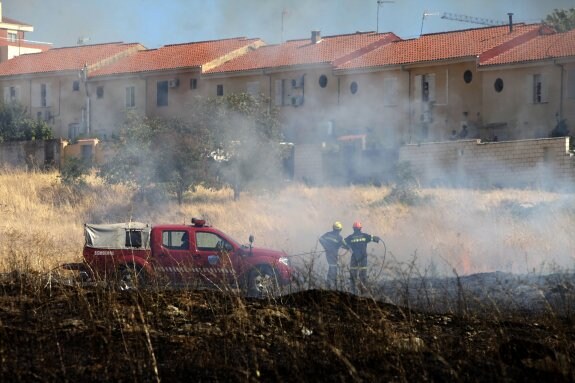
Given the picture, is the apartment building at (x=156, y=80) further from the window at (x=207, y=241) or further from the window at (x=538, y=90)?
the window at (x=207, y=241)

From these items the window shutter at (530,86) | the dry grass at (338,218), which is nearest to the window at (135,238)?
the dry grass at (338,218)

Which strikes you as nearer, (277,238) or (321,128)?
(277,238)

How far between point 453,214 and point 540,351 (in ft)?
71.7

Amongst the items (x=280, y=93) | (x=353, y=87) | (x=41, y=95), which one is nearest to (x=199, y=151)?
(x=280, y=93)

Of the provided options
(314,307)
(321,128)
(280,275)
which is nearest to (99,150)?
(321,128)

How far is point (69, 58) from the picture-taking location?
60.2 meters

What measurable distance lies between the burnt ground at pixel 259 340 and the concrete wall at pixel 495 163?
25.2 metres

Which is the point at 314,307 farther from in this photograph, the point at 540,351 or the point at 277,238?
the point at 277,238

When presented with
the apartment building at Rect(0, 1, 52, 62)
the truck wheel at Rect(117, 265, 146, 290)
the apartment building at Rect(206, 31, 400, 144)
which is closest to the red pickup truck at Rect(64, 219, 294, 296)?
the truck wheel at Rect(117, 265, 146, 290)

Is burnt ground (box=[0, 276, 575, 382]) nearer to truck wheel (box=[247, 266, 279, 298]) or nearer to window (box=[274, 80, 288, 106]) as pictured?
truck wheel (box=[247, 266, 279, 298])

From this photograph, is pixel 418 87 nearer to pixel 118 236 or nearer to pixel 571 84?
pixel 571 84

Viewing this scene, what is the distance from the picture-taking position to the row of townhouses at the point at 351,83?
44938 millimetres

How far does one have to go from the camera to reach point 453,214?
32.0 meters

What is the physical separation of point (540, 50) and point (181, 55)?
1984 centimetres
